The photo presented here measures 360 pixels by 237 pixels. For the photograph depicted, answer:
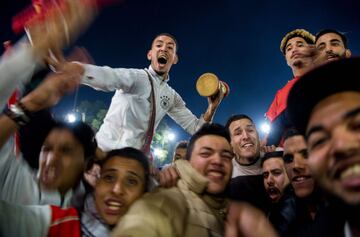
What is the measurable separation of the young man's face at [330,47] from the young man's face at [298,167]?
4.72ft

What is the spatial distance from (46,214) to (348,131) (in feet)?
6.52

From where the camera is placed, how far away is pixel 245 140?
489 centimetres

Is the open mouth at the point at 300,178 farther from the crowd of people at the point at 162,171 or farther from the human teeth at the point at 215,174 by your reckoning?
the human teeth at the point at 215,174

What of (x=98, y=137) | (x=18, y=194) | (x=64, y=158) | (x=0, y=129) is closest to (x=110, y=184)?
(x=64, y=158)

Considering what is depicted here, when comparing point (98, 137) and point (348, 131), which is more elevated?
point (348, 131)

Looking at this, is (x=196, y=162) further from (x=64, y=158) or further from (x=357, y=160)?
(x=357, y=160)

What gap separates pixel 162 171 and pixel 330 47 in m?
2.98

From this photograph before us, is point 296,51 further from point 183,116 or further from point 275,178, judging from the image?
point 183,116

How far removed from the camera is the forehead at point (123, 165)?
2.84 metres

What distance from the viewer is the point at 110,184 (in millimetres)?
2746

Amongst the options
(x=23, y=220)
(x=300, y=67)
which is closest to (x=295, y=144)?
(x=300, y=67)

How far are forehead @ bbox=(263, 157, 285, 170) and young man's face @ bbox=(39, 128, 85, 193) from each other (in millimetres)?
2432

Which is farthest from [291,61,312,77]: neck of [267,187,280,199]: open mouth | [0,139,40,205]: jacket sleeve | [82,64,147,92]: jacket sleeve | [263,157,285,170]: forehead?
[0,139,40,205]: jacket sleeve

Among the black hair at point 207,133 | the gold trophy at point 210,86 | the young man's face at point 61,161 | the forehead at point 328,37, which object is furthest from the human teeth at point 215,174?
the gold trophy at point 210,86
